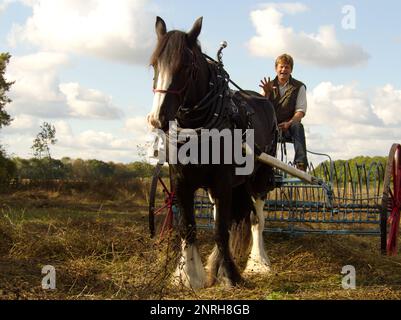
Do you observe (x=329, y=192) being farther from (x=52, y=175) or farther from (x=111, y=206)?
(x=52, y=175)

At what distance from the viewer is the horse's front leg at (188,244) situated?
16.7ft

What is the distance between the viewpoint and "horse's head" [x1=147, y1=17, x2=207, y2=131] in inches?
167

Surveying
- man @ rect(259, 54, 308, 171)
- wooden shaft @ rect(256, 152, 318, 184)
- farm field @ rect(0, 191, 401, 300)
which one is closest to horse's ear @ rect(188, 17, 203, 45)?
wooden shaft @ rect(256, 152, 318, 184)

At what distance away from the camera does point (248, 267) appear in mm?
6262

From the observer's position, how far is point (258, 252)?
255 inches

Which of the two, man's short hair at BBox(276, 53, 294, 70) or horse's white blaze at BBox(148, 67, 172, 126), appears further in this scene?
man's short hair at BBox(276, 53, 294, 70)

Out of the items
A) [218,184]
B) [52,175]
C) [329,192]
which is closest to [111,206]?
[52,175]

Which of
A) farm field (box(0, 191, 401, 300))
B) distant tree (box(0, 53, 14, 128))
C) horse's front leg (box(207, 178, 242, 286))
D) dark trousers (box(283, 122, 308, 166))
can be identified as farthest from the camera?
distant tree (box(0, 53, 14, 128))

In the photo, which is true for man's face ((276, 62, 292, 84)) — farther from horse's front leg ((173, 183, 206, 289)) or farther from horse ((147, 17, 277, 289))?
horse's front leg ((173, 183, 206, 289))

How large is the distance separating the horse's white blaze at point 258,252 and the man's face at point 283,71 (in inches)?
70.8

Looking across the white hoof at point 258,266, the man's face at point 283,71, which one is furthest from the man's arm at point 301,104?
the white hoof at point 258,266

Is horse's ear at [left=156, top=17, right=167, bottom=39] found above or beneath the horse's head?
above

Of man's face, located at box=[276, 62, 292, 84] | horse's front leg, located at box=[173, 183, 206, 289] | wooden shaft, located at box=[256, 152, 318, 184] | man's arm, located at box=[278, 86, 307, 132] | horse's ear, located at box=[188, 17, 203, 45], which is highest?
man's face, located at box=[276, 62, 292, 84]

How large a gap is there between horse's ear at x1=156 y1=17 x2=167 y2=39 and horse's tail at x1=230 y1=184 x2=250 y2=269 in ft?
7.80
